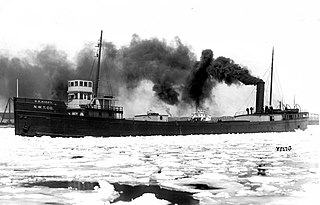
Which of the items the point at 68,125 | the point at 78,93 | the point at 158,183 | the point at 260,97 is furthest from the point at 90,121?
the point at 260,97

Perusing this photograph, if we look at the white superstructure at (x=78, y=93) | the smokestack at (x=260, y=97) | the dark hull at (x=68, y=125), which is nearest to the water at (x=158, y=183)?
the dark hull at (x=68, y=125)

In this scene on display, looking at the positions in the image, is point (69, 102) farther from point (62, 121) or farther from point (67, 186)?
point (67, 186)

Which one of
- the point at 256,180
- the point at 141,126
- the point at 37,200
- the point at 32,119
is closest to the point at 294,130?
the point at 141,126

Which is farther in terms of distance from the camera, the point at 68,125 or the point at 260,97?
the point at 260,97

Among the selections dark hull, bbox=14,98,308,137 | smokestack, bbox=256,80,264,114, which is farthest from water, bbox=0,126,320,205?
smokestack, bbox=256,80,264,114

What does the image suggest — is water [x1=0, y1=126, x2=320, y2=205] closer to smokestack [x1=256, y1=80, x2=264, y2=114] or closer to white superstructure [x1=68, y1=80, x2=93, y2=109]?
white superstructure [x1=68, y1=80, x2=93, y2=109]

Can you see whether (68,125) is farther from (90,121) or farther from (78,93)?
(78,93)

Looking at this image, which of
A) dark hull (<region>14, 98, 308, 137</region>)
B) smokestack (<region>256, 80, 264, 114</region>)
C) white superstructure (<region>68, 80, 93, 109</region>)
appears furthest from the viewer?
smokestack (<region>256, 80, 264, 114</region>)

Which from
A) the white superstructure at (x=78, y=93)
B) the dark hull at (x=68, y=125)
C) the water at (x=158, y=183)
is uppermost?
the white superstructure at (x=78, y=93)

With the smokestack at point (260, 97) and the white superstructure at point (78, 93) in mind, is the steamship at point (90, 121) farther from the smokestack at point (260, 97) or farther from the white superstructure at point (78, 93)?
the smokestack at point (260, 97)

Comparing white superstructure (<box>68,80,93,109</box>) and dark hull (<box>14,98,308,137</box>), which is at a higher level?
white superstructure (<box>68,80,93,109</box>)

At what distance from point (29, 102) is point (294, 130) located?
144ft

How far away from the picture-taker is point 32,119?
115 ft

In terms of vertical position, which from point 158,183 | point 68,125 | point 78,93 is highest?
point 78,93
